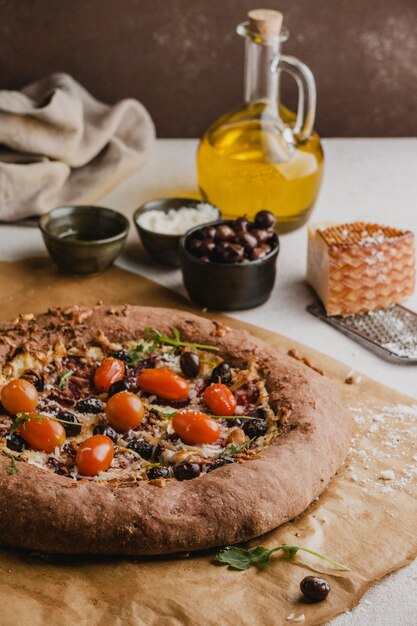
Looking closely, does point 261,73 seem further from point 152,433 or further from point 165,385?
point 152,433

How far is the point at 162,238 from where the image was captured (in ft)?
12.3

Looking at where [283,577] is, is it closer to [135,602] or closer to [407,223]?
[135,602]

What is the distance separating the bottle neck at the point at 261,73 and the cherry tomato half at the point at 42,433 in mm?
1780

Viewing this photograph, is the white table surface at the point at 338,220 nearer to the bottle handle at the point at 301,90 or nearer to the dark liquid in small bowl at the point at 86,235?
the dark liquid in small bowl at the point at 86,235

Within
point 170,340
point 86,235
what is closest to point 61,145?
point 86,235

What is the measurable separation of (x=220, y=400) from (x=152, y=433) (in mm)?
219

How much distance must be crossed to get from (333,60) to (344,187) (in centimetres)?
72

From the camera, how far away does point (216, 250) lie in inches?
136

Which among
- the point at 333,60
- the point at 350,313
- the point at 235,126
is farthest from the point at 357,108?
the point at 350,313

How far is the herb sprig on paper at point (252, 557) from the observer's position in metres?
2.35

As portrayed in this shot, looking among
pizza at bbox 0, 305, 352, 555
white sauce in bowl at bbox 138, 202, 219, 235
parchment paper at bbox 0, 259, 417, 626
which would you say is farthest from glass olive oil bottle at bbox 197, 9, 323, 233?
parchment paper at bbox 0, 259, 417, 626

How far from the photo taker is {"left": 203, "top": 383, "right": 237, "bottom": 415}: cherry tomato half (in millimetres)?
2752

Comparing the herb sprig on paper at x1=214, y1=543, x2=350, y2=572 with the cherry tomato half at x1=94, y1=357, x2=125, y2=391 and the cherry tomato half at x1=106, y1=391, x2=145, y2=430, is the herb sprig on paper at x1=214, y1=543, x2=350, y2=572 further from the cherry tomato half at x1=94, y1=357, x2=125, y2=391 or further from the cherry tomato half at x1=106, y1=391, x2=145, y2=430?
the cherry tomato half at x1=94, y1=357, x2=125, y2=391

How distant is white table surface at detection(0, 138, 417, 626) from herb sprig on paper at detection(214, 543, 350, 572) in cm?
14
